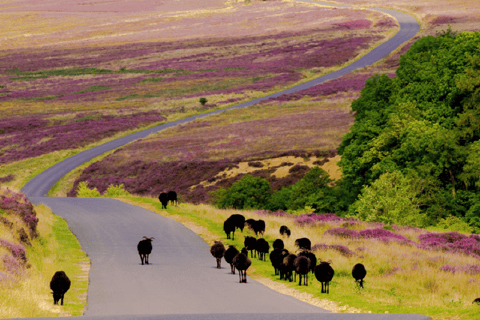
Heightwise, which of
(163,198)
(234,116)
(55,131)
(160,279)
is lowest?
(55,131)

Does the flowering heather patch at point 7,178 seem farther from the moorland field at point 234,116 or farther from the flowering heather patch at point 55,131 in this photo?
the flowering heather patch at point 55,131

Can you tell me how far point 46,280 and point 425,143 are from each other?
78.5 feet

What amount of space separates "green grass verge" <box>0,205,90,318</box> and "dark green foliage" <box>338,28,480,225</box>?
20.3 m

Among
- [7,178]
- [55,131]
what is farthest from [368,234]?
[55,131]

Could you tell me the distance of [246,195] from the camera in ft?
136

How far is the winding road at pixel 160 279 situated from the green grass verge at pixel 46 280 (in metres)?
0.44

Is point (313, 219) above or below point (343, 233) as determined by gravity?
below

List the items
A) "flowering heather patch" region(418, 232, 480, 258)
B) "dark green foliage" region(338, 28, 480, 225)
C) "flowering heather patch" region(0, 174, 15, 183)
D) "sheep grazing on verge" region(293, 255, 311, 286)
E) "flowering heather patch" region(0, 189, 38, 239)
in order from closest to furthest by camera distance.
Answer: "sheep grazing on verge" region(293, 255, 311, 286) → "flowering heather patch" region(0, 189, 38, 239) → "flowering heather patch" region(418, 232, 480, 258) → "dark green foliage" region(338, 28, 480, 225) → "flowering heather patch" region(0, 174, 15, 183)

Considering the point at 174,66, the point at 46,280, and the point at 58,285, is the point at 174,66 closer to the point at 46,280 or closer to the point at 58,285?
the point at 46,280

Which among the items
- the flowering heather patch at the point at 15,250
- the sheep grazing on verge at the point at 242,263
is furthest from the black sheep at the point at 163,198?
the sheep grazing on verge at the point at 242,263

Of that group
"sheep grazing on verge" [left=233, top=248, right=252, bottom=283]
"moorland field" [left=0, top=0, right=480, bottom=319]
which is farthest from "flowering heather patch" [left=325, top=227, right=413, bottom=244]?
"sheep grazing on verge" [left=233, top=248, right=252, bottom=283]

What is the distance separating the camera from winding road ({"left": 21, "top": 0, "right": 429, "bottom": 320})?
41.5 feet

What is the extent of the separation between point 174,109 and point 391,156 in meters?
65.1

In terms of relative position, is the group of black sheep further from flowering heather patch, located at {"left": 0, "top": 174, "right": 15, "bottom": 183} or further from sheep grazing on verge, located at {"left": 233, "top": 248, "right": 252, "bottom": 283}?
flowering heather patch, located at {"left": 0, "top": 174, "right": 15, "bottom": 183}
